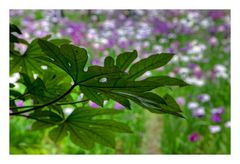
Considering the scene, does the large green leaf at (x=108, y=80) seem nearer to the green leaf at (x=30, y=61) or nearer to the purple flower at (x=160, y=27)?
the green leaf at (x=30, y=61)

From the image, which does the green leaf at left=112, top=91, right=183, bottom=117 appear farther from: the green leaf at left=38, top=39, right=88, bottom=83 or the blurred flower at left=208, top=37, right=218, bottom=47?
the blurred flower at left=208, top=37, right=218, bottom=47

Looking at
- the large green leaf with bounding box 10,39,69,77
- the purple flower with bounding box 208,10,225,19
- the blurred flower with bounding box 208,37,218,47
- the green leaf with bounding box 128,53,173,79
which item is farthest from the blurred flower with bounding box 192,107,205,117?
the purple flower with bounding box 208,10,225,19

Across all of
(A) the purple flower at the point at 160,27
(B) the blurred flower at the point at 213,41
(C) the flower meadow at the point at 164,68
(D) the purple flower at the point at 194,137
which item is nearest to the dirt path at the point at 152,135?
(C) the flower meadow at the point at 164,68

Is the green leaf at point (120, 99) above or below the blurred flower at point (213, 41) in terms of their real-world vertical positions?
below
